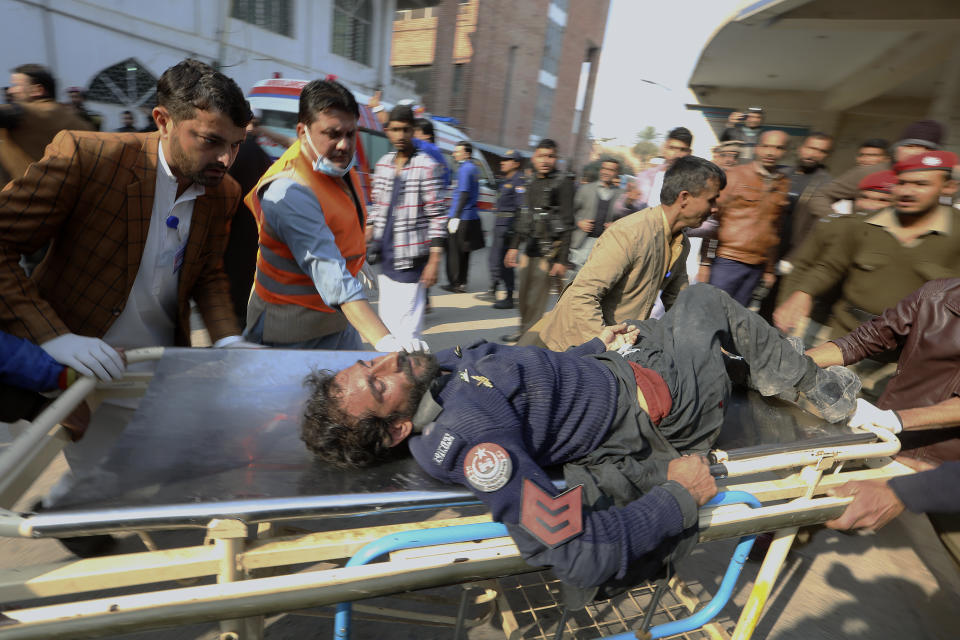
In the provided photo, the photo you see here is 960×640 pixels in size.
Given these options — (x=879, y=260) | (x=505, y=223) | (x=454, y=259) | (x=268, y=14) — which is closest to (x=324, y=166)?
(x=879, y=260)

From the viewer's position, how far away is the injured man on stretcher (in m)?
1.46

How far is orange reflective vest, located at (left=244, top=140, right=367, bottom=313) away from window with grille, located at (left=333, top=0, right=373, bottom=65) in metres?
13.5

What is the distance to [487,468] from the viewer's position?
1478 millimetres

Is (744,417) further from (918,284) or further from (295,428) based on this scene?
(295,428)

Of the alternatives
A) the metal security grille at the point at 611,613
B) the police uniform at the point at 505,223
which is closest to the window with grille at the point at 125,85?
the police uniform at the point at 505,223

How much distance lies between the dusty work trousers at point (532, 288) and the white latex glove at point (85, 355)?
377 cm

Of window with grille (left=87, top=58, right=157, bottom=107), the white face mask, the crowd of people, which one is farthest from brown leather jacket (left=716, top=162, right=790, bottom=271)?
window with grille (left=87, top=58, right=157, bottom=107)

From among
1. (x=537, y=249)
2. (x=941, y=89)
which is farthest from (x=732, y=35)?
(x=537, y=249)

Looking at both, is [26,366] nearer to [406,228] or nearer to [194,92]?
[194,92]

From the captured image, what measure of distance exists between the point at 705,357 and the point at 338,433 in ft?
4.91

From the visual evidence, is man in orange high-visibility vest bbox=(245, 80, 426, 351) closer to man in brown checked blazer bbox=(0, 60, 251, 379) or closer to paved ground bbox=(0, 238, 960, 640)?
man in brown checked blazer bbox=(0, 60, 251, 379)

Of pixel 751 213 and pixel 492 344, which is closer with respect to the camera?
pixel 492 344

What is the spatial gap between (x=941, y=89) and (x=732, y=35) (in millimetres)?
2580

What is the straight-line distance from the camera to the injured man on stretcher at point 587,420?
1.46 metres
